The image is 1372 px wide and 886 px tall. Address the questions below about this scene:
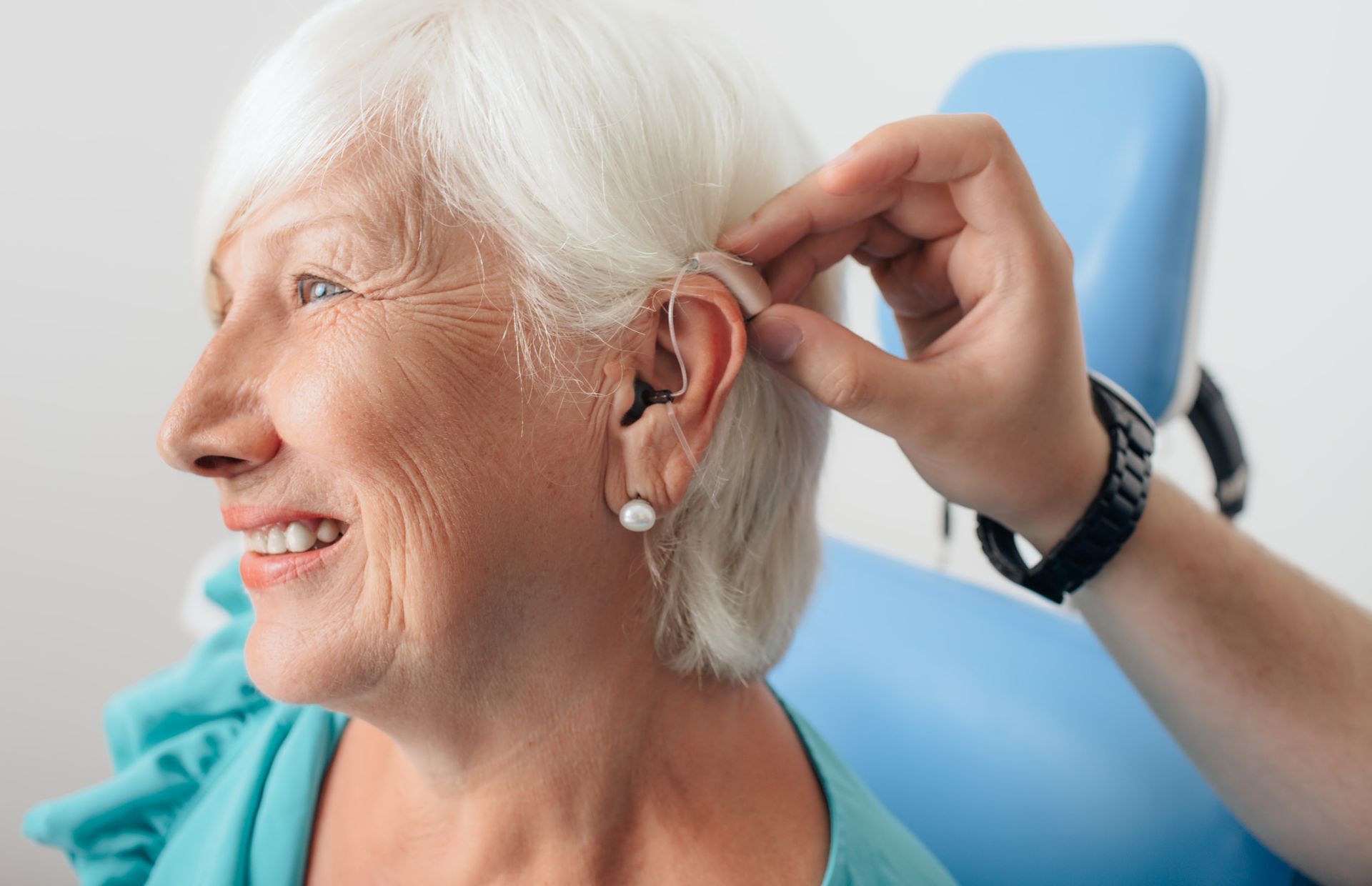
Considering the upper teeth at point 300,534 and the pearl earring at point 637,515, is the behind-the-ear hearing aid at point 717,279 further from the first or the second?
the upper teeth at point 300,534

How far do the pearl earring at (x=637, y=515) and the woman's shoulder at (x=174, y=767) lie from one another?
538 mm

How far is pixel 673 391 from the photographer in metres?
0.86

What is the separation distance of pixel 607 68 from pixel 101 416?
161cm

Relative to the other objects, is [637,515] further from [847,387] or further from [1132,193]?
[1132,193]

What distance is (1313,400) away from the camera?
2.04 metres

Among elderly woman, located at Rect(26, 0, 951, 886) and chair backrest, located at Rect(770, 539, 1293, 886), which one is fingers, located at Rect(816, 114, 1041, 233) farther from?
chair backrest, located at Rect(770, 539, 1293, 886)

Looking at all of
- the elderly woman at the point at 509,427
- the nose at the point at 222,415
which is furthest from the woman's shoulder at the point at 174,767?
the nose at the point at 222,415

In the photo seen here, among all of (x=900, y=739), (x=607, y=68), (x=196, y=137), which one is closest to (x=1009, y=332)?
(x=607, y=68)

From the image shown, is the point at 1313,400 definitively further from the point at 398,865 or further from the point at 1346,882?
the point at 398,865

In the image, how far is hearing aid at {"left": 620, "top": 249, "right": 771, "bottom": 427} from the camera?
82 centimetres

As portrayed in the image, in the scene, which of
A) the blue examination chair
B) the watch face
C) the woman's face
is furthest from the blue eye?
the blue examination chair

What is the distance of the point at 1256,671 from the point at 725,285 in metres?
0.66

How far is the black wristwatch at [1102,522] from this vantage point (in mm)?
944

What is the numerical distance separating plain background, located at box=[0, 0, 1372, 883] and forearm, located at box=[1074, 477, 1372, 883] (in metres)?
1.27
